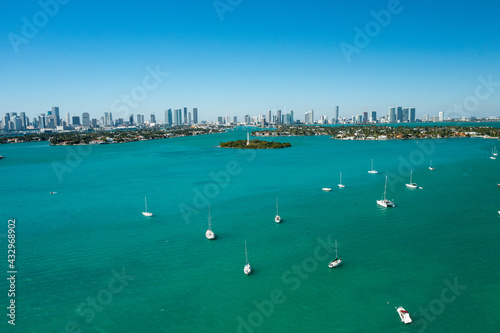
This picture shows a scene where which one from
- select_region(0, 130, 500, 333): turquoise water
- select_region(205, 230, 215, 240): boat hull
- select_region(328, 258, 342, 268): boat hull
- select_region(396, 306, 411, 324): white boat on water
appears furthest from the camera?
select_region(205, 230, 215, 240): boat hull

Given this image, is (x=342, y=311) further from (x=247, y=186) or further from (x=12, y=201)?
(x=12, y=201)

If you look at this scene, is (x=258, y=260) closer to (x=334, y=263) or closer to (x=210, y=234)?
(x=334, y=263)

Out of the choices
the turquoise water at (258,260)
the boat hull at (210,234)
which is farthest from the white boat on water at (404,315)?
the boat hull at (210,234)

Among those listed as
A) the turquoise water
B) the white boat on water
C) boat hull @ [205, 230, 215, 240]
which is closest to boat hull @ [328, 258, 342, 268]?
the turquoise water

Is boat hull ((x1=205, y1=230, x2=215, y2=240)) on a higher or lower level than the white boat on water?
higher

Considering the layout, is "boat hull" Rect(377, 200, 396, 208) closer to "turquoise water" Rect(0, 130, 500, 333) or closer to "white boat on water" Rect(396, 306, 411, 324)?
"turquoise water" Rect(0, 130, 500, 333)

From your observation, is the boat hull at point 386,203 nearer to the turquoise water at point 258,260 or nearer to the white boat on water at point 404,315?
the turquoise water at point 258,260

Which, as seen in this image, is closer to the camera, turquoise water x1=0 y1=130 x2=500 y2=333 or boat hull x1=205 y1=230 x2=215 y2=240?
turquoise water x1=0 y1=130 x2=500 y2=333

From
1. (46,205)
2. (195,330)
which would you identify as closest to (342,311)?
(195,330)

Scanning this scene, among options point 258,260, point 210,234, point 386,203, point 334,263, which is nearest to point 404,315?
point 334,263
